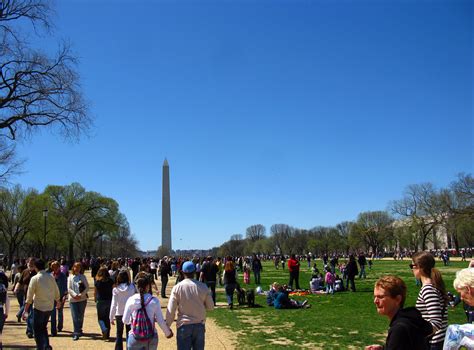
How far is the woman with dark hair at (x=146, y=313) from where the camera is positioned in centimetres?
614

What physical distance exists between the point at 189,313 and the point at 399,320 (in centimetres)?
365

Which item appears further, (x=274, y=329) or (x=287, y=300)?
(x=287, y=300)

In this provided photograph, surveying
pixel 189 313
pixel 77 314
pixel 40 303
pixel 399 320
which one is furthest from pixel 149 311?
pixel 77 314

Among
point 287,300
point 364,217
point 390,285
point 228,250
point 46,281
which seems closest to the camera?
point 390,285

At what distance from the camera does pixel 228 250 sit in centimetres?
17588

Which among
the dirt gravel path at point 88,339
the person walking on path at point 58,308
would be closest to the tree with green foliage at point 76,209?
the person walking on path at point 58,308

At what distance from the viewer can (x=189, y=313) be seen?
6.55 meters

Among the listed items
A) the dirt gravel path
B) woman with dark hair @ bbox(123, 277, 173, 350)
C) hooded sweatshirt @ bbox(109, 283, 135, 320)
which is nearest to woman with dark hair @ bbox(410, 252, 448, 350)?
woman with dark hair @ bbox(123, 277, 173, 350)

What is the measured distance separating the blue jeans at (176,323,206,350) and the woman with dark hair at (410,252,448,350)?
119 inches

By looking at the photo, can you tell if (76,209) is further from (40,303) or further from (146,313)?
(146,313)

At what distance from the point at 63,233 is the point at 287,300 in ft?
193

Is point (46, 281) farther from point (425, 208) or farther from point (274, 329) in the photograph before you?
point (425, 208)

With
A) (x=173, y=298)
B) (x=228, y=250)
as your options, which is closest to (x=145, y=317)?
(x=173, y=298)

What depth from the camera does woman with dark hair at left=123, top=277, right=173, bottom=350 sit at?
6141 mm
